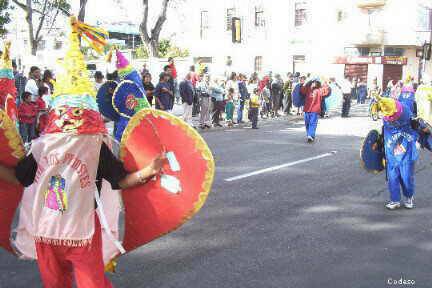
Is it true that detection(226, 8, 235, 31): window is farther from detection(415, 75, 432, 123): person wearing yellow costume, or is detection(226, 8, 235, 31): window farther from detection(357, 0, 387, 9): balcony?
detection(415, 75, 432, 123): person wearing yellow costume

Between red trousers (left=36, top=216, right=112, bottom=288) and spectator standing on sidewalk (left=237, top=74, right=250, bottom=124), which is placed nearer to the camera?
red trousers (left=36, top=216, right=112, bottom=288)

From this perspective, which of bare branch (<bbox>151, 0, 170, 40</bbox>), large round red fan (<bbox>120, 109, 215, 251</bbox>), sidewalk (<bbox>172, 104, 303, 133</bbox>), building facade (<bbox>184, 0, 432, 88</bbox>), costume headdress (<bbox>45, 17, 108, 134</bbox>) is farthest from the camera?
building facade (<bbox>184, 0, 432, 88</bbox>)

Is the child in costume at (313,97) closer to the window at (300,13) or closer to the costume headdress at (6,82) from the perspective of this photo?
the costume headdress at (6,82)

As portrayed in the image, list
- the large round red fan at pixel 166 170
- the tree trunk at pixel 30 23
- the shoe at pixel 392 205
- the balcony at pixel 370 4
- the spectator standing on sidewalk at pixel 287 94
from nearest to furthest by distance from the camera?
the large round red fan at pixel 166 170 < the shoe at pixel 392 205 < the tree trunk at pixel 30 23 < the spectator standing on sidewalk at pixel 287 94 < the balcony at pixel 370 4

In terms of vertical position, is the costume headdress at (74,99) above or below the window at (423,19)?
below

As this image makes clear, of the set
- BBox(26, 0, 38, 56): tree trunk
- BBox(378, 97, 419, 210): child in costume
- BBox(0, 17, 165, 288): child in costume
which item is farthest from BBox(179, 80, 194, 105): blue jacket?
BBox(0, 17, 165, 288): child in costume

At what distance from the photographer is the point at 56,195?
309 cm

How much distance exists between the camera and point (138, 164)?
11.0ft

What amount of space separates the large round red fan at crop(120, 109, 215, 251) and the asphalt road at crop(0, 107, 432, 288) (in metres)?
1.24

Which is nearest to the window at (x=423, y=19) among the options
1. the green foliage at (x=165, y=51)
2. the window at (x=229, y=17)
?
A: the window at (x=229, y=17)

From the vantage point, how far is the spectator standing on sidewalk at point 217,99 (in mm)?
16312

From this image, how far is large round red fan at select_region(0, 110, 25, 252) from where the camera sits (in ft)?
10.8

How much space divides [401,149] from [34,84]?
757cm

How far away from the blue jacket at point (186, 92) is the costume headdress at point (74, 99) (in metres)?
11.7
